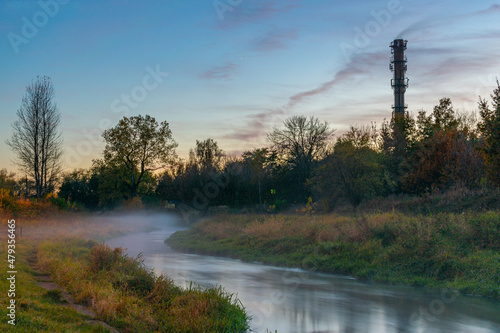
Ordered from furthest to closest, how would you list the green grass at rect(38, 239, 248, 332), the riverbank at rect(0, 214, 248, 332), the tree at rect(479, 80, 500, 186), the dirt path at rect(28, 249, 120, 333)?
the tree at rect(479, 80, 500, 186) → the green grass at rect(38, 239, 248, 332) → the dirt path at rect(28, 249, 120, 333) → the riverbank at rect(0, 214, 248, 332)

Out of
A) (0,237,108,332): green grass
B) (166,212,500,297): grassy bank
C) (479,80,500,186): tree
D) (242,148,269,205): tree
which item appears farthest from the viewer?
(242,148,269,205): tree

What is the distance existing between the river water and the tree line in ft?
57.6

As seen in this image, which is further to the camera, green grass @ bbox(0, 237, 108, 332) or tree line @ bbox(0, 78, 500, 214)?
tree line @ bbox(0, 78, 500, 214)

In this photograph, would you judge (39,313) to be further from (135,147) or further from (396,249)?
(135,147)

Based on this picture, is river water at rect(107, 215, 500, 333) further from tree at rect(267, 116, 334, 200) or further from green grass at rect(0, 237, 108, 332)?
tree at rect(267, 116, 334, 200)

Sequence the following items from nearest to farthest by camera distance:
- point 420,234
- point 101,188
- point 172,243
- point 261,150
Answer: point 420,234 → point 172,243 → point 101,188 → point 261,150

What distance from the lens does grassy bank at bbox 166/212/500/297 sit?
48.4 feet

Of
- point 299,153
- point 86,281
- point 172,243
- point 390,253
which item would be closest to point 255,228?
point 172,243

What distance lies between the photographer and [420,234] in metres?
17.2

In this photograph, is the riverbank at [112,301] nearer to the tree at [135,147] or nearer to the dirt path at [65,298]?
the dirt path at [65,298]

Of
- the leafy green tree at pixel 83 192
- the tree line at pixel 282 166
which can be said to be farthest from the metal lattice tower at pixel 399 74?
the leafy green tree at pixel 83 192

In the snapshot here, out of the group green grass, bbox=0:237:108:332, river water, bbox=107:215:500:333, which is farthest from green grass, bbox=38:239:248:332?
river water, bbox=107:215:500:333

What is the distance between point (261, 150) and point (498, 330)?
56.6 m

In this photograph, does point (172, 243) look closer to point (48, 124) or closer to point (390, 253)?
point (390, 253)
